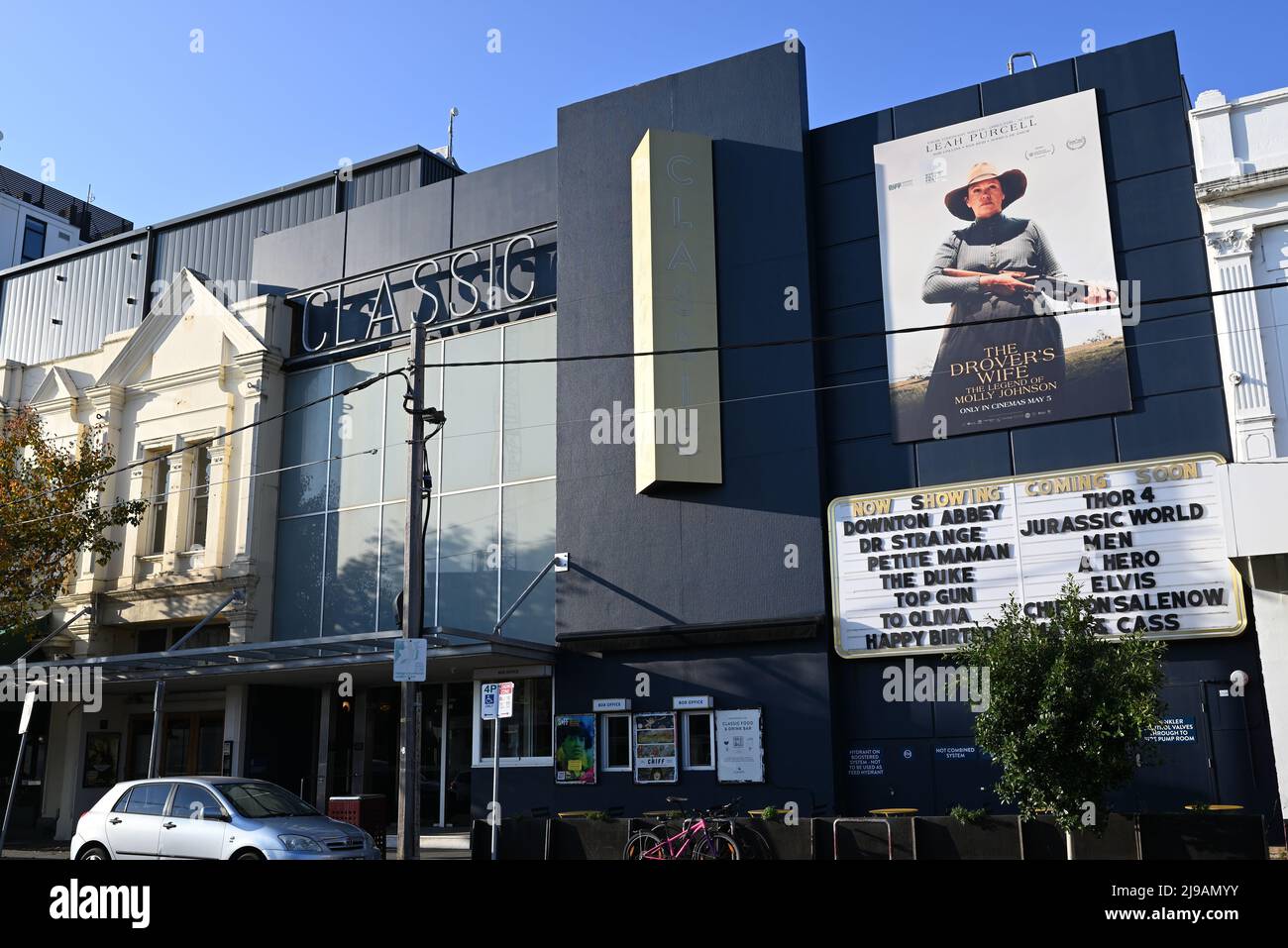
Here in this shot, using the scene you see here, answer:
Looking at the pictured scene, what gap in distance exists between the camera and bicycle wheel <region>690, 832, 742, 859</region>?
16.5 metres

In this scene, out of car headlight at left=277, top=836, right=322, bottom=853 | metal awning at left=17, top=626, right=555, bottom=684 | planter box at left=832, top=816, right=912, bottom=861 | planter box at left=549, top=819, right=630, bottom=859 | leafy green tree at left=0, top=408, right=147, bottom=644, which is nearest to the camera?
car headlight at left=277, top=836, right=322, bottom=853

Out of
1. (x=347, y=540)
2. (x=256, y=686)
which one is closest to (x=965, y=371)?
(x=347, y=540)

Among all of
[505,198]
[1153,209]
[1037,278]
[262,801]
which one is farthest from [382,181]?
[1153,209]

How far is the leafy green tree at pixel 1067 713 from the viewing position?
47.3 ft

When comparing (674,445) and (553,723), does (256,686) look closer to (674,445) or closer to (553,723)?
(553,723)

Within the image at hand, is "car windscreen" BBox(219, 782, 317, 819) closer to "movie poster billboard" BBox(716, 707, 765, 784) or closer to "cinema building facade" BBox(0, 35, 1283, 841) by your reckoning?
"cinema building facade" BBox(0, 35, 1283, 841)

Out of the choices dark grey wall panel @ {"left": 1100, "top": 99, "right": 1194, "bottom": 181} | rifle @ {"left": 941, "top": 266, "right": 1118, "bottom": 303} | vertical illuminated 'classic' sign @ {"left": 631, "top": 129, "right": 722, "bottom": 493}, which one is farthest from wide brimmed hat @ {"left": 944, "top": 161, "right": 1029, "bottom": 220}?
vertical illuminated 'classic' sign @ {"left": 631, "top": 129, "right": 722, "bottom": 493}

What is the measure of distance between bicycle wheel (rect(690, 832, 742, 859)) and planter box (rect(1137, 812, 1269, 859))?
535 centimetres

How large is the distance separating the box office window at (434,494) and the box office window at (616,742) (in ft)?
8.21

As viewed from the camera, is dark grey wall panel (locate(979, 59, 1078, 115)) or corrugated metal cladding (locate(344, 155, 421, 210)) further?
corrugated metal cladding (locate(344, 155, 421, 210))

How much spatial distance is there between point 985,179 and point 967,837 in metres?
11.9

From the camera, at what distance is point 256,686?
2705 cm

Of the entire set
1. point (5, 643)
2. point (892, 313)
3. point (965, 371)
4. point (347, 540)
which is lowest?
point (5, 643)

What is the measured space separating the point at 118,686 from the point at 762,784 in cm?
1617
